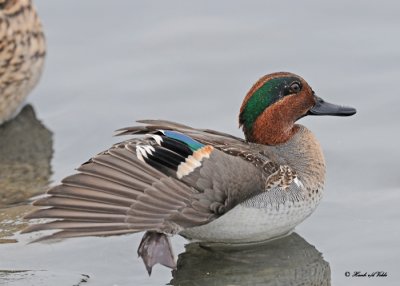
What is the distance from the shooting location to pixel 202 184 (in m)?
6.07

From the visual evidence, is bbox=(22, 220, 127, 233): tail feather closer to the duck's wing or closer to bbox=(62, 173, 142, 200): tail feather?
the duck's wing

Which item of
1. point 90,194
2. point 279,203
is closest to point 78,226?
point 90,194

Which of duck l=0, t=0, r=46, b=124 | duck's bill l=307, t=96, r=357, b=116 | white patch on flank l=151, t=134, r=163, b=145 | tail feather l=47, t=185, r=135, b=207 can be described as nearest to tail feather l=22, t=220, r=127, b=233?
tail feather l=47, t=185, r=135, b=207

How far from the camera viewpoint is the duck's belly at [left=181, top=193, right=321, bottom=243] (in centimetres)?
628

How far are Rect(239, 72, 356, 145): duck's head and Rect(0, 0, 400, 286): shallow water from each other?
1.79ft

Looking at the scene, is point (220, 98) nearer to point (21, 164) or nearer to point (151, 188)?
point (21, 164)

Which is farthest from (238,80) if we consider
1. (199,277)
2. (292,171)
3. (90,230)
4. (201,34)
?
(90,230)

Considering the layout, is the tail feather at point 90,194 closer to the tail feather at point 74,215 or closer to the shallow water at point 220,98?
the tail feather at point 74,215

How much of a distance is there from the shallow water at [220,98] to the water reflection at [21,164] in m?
0.04

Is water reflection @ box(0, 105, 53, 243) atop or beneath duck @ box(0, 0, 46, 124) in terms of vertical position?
beneath

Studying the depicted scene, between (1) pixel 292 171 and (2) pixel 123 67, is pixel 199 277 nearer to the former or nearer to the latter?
(1) pixel 292 171

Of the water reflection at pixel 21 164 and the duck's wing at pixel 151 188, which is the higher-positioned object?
the water reflection at pixel 21 164

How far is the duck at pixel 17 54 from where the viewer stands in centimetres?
858

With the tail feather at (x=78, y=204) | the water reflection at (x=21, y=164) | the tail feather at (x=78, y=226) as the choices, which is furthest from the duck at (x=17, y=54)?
the tail feather at (x=78, y=226)
